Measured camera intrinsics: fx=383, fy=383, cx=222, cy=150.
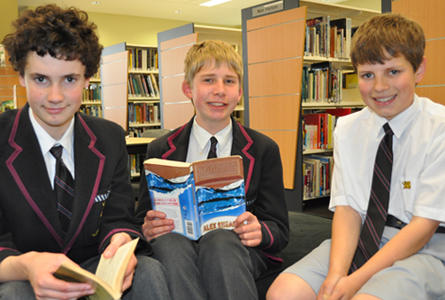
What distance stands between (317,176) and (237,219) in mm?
2959

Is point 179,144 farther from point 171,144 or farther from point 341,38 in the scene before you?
point 341,38

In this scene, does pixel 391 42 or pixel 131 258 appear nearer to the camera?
pixel 131 258

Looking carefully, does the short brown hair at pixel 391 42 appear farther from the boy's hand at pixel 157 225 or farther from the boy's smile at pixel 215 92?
the boy's hand at pixel 157 225

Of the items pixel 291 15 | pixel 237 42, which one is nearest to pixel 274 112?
pixel 291 15

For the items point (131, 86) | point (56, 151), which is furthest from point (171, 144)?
point (131, 86)

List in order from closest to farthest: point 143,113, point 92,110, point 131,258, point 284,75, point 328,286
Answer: point 131,258, point 328,286, point 284,75, point 143,113, point 92,110

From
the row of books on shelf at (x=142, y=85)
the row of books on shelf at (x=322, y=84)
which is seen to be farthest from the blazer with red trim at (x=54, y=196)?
the row of books on shelf at (x=142, y=85)

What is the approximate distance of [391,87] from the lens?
132 centimetres

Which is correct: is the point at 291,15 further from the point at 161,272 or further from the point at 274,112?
the point at 161,272

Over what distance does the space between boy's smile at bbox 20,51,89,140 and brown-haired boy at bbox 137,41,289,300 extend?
46cm

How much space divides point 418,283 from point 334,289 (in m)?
0.23

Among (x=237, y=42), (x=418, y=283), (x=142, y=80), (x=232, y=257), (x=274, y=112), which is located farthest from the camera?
(x=142, y=80)

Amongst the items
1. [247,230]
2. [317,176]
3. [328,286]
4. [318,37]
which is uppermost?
[318,37]

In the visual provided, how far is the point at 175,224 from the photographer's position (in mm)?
1317
